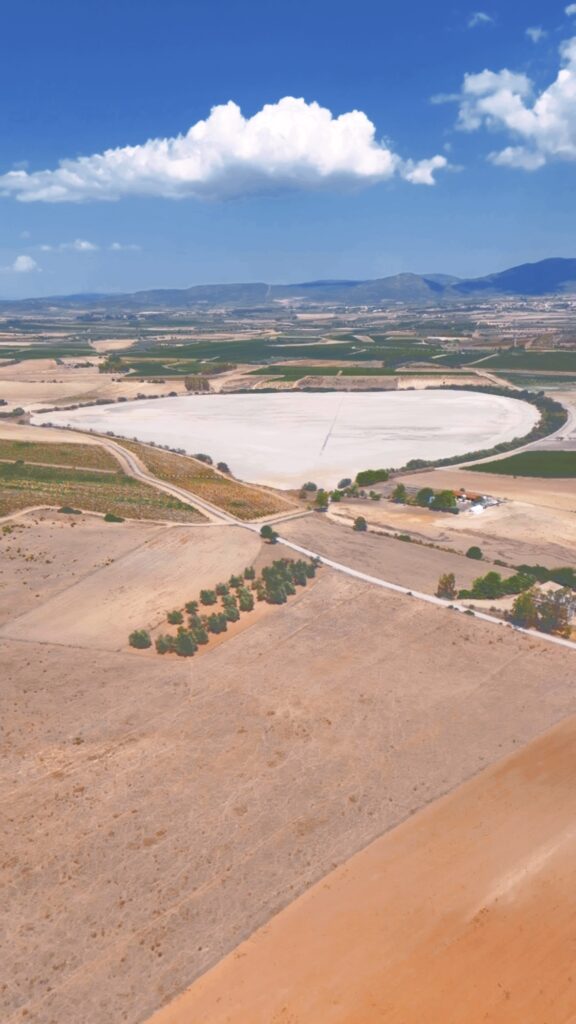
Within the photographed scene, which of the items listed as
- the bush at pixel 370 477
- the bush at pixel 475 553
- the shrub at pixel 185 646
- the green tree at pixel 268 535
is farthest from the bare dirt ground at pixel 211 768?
the bush at pixel 370 477

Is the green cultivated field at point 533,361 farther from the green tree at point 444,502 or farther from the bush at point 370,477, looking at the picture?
the green tree at point 444,502

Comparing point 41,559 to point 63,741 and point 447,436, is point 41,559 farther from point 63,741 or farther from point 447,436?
point 447,436

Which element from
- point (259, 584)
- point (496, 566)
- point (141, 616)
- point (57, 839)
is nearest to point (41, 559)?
point (141, 616)

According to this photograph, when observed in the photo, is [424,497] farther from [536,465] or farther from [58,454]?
[58,454]

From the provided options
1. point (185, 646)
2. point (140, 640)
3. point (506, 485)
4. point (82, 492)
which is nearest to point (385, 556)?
point (185, 646)

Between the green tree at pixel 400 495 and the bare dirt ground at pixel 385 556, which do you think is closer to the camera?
the bare dirt ground at pixel 385 556

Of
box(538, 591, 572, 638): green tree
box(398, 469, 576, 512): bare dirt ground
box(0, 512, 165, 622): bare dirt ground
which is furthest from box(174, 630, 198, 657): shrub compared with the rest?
box(398, 469, 576, 512): bare dirt ground

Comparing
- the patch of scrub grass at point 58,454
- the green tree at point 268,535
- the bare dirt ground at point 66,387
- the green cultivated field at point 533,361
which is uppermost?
the green cultivated field at point 533,361
